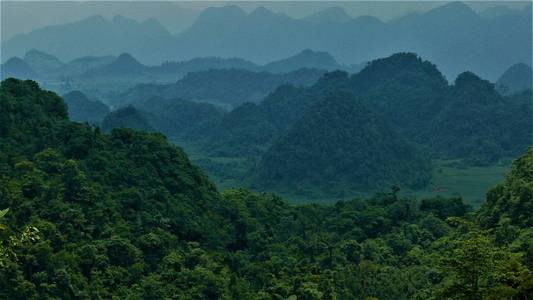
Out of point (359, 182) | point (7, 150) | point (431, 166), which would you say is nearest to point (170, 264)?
point (7, 150)

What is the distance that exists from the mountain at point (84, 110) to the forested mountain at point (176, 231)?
68417 millimetres

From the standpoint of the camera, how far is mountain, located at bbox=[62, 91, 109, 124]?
9981 cm

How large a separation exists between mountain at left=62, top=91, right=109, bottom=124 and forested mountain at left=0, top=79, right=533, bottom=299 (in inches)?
2694

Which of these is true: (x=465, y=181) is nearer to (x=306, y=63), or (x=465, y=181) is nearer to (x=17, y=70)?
(x=306, y=63)

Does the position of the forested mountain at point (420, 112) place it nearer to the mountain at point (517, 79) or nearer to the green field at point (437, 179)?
the green field at point (437, 179)

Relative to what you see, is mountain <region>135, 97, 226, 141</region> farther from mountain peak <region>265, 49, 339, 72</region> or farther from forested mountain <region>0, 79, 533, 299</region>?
mountain peak <region>265, 49, 339, 72</region>

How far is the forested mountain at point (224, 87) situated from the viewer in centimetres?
13350

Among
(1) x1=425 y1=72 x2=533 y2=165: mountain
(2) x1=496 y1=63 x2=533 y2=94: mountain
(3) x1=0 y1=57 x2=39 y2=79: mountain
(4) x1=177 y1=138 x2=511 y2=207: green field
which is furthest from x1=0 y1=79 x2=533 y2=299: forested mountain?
(3) x1=0 y1=57 x2=39 y2=79: mountain

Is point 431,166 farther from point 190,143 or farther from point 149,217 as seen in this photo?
point 149,217

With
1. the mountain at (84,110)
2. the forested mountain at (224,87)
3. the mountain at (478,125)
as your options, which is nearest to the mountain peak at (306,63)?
the forested mountain at (224,87)

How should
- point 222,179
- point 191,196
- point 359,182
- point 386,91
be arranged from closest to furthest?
point 191,196
point 359,182
point 222,179
point 386,91

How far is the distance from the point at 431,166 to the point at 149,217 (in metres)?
40.0

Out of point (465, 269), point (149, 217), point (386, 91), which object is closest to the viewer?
point (465, 269)

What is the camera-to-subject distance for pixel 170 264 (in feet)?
79.7
